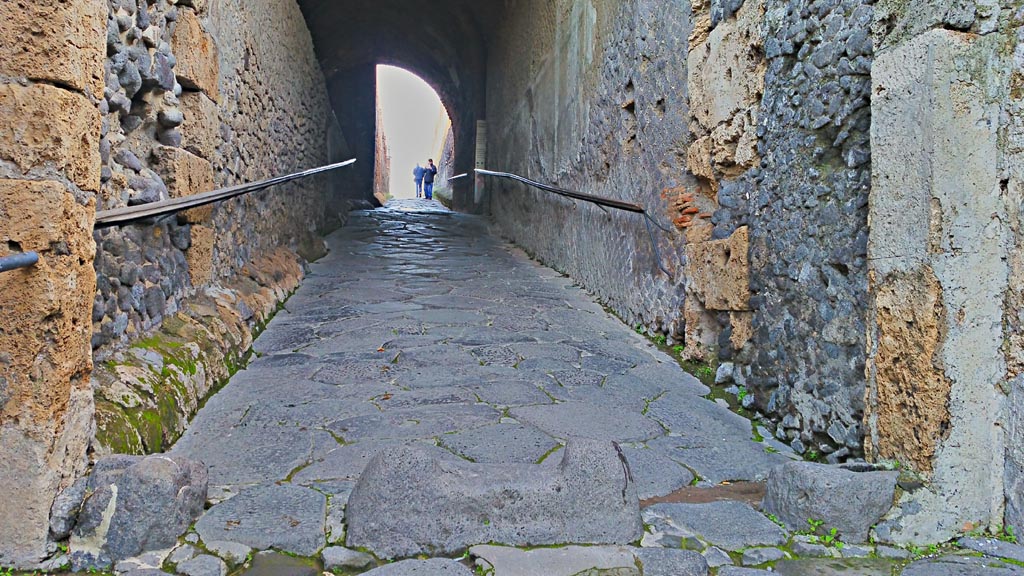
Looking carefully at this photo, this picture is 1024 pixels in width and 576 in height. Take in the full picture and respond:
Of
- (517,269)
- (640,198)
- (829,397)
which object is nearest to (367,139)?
(517,269)

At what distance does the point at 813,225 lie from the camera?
8.01 feet

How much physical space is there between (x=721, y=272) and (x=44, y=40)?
257 cm

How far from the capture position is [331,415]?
2684 millimetres

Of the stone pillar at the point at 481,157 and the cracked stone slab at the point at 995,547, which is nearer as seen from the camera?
the cracked stone slab at the point at 995,547

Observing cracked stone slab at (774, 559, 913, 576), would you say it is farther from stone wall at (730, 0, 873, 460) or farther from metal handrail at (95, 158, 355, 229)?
metal handrail at (95, 158, 355, 229)

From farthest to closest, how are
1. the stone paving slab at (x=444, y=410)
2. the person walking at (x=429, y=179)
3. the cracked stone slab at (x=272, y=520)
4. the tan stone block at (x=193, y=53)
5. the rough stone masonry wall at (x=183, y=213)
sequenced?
the person walking at (x=429, y=179) < the tan stone block at (x=193, y=53) < the rough stone masonry wall at (x=183, y=213) < the stone paving slab at (x=444, y=410) < the cracked stone slab at (x=272, y=520)

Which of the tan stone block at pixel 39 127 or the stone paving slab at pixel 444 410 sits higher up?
the tan stone block at pixel 39 127

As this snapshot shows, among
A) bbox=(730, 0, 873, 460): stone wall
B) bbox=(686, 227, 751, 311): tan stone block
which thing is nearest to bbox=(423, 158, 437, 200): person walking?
bbox=(686, 227, 751, 311): tan stone block

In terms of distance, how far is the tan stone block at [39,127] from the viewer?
171 cm

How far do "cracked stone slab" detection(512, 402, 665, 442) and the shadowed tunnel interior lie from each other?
6.97 m

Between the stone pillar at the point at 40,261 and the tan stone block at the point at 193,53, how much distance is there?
53.8 inches

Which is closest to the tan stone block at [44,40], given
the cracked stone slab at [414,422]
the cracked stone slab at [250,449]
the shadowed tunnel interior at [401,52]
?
the cracked stone slab at [250,449]

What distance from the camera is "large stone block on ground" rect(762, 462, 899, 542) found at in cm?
184

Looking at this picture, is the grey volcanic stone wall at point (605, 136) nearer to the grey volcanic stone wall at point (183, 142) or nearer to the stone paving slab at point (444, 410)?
the stone paving slab at point (444, 410)
